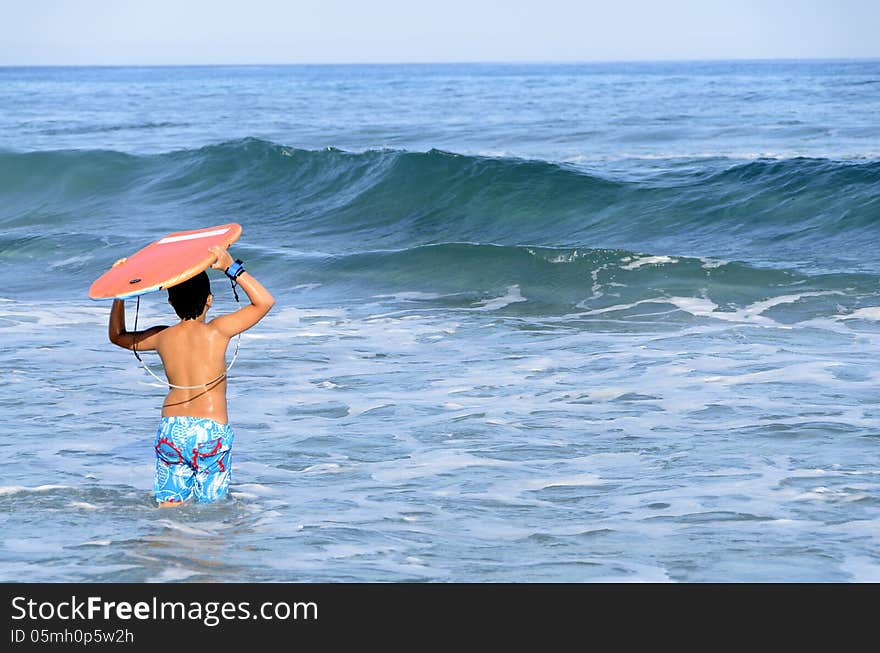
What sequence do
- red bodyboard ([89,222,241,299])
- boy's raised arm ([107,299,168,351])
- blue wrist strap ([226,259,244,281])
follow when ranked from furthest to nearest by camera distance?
boy's raised arm ([107,299,168,351]), blue wrist strap ([226,259,244,281]), red bodyboard ([89,222,241,299])

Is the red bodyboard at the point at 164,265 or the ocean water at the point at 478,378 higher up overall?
the red bodyboard at the point at 164,265

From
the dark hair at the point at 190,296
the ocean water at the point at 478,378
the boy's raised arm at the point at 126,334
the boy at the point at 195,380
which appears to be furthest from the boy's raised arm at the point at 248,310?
the ocean water at the point at 478,378

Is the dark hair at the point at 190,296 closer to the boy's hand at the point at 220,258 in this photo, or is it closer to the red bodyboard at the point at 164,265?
the red bodyboard at the point at 164,265

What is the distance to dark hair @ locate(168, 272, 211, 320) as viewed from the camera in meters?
5.54

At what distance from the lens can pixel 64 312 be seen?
12352 millimetres

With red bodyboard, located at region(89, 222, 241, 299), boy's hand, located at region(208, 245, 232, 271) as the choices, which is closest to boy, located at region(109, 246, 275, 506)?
red bodyboard, located at region(89, 222, 241, 299)

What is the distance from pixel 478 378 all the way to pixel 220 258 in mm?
4207

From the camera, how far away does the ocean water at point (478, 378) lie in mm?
5531

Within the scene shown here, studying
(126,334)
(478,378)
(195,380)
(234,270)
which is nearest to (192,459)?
(195,380)

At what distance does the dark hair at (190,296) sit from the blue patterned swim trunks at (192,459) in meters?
0.51

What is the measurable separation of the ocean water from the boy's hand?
1306mm

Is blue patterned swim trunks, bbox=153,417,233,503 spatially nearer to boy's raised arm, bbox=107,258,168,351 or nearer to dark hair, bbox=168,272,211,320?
boy's raised arm, bbox=107,258,168,351

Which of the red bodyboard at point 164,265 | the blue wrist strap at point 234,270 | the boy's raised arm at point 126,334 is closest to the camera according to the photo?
the red bodyboard at point 164,265
